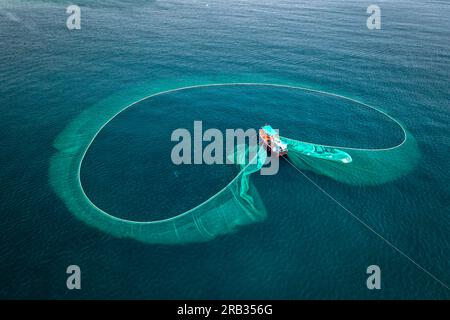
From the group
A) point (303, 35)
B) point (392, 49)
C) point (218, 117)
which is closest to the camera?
point (218, 117)

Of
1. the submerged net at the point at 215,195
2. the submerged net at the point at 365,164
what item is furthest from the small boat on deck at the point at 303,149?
the submerged net at the point at 215,195

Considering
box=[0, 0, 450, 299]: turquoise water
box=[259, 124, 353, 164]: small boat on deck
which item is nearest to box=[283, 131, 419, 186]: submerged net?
box=[259, 124, 353, 164]: small boat on deck

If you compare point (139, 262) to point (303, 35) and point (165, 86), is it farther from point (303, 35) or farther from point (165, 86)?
point (303, 35)

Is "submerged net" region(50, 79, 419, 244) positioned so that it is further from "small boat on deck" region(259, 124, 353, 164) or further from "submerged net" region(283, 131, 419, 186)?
"small boat on deck" region(259, 124, 353, 164)

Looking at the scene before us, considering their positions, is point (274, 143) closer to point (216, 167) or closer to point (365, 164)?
point (216, 167)

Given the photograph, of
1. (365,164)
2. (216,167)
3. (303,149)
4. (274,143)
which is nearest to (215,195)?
(216,167)

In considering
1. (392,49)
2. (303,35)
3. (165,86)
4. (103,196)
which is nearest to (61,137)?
(103,196)
